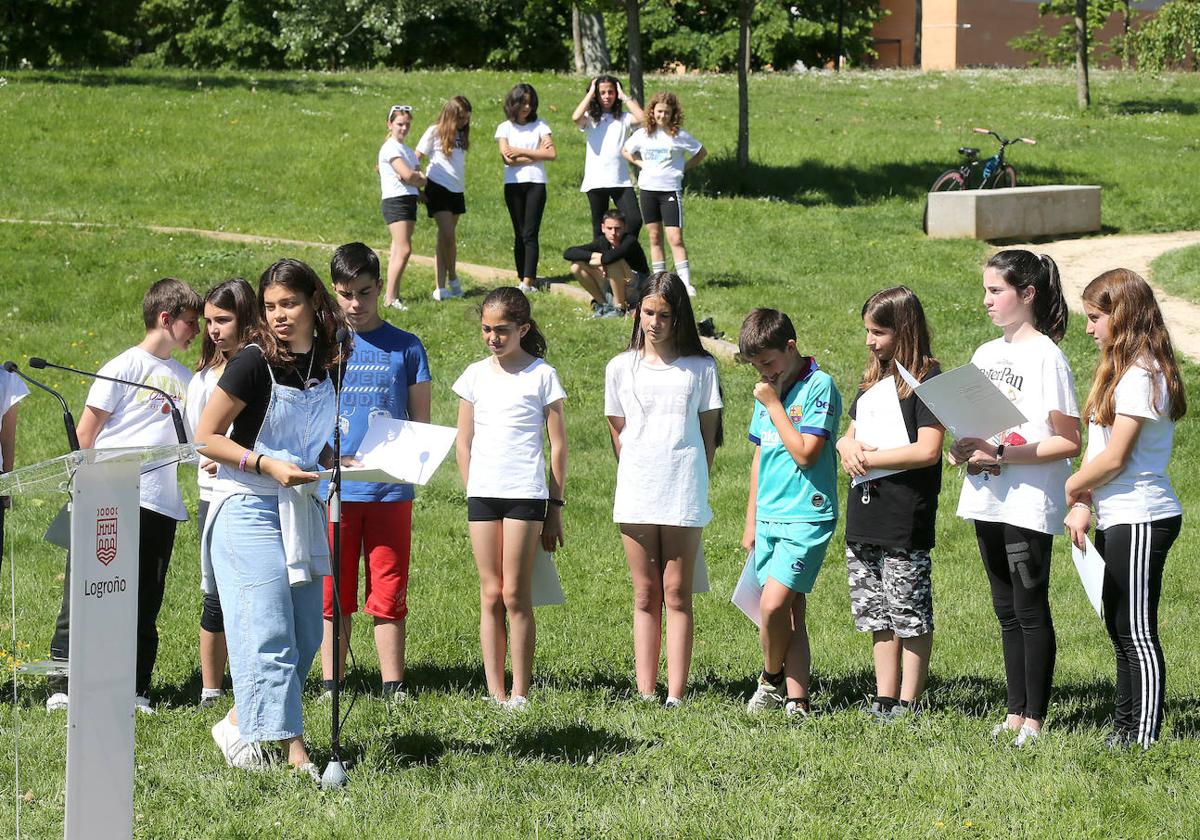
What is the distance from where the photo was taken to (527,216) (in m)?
12.8

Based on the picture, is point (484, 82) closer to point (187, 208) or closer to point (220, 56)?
point (187, 208)

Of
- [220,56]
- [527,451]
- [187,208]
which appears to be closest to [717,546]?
[527,451]

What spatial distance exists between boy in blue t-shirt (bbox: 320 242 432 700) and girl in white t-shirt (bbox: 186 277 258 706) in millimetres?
484

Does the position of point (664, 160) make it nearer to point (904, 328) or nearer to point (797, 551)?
point (904, 328)

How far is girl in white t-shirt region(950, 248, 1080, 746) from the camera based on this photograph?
5.26 m

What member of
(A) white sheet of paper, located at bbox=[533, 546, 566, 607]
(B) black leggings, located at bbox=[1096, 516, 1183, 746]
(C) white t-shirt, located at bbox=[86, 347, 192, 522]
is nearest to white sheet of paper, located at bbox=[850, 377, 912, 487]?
(B) black leggings, located at bbox=[1096, 516, 1183, 746]

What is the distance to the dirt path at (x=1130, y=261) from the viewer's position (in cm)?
1337

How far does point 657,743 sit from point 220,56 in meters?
50.7

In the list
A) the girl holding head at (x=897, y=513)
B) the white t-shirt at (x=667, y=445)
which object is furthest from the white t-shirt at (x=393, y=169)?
the girl holding head at (x=897, y=513)

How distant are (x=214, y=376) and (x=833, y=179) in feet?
53.1

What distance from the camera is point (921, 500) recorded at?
5.70 meters

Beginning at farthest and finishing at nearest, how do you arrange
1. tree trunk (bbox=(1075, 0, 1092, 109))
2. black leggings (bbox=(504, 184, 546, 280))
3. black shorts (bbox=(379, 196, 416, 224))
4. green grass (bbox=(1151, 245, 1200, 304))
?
tree trunk (bbox=(1075, 0, 1092, 109)) → green grass (bbox=(1151, 245, 1200, 304)) → black leggings (bbox=(504, 184, 546, 280)) → black shorts (bbox=(379, 196, 416, 224))


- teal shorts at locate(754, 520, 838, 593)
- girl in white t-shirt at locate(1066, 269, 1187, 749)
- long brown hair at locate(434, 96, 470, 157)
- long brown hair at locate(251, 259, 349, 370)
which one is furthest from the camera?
long brown hair at locate(434, 96, 470, 157)

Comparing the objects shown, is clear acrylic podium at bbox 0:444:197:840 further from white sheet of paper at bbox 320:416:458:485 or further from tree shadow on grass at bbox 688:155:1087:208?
tree shadow on grass at bbox 688:155:1087:208
